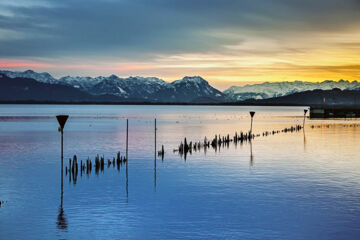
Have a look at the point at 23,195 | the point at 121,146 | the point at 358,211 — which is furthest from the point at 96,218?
the point at 121,146

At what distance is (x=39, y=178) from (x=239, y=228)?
22752 mm

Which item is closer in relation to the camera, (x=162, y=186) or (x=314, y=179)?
(x=162, y=186)

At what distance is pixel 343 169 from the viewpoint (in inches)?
1778

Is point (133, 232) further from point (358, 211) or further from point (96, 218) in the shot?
point (358, 211)

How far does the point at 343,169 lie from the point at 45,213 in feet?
96.1

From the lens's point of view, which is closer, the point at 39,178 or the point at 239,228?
the point at 239,228

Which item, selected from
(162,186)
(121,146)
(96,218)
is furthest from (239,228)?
(121,146)

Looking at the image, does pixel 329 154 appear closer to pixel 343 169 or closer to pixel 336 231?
pixel 343 169

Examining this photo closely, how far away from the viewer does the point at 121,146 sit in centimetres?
7306

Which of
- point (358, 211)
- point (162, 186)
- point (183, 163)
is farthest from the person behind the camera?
point (183, 163)

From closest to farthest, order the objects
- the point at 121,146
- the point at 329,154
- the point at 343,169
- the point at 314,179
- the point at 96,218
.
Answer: the point at 96,218, the point at 314,179, the point at 343,169, the point at 329,154, the point at 121,146

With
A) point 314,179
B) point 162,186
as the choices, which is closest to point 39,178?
point 162,186

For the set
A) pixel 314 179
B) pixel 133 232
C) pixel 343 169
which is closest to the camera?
pixel 133 232

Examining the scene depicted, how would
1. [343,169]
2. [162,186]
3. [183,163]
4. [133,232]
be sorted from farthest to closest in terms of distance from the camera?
[183,163], [343,169], [162,186], [133,232]
